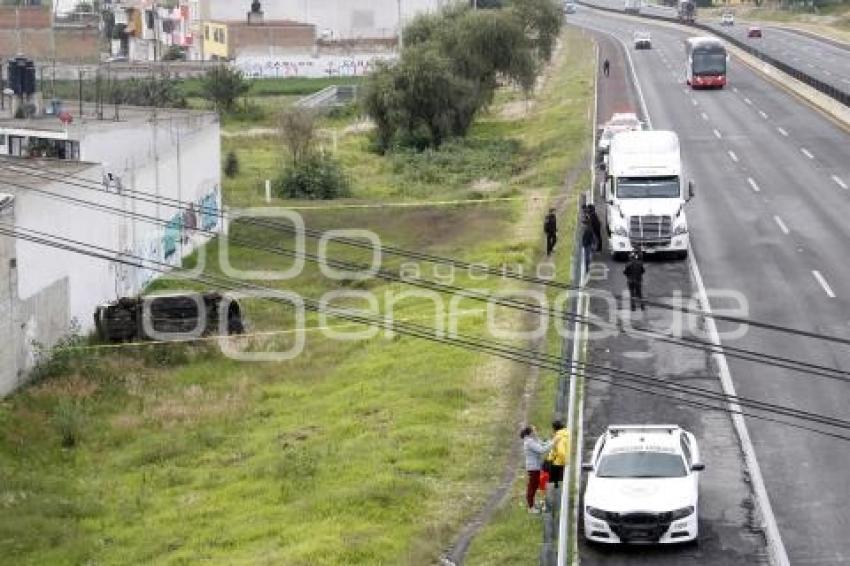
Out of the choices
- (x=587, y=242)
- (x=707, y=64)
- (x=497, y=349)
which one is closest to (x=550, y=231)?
(x=587, y=242)

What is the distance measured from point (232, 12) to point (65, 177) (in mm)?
107233

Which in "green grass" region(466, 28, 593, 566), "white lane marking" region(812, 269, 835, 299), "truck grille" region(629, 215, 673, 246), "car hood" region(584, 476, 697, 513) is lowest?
"green grass" region(466, 28, 593, 566)

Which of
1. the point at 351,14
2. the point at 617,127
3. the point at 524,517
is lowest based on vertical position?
the point at 524,517

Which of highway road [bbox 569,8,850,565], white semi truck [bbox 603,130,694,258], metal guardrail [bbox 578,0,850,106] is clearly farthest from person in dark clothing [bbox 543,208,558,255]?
metal guardrail [bbox 578,0,850,106]

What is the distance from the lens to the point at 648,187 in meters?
42.3

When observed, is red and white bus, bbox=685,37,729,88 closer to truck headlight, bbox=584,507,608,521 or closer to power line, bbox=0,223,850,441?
power line, bbox=0,223,850,441

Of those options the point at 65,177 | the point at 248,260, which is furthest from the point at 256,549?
the point at 248,260

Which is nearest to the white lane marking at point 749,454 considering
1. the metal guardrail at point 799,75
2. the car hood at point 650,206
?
the car hood at point 650,206

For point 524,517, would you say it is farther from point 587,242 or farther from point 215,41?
point 215,41

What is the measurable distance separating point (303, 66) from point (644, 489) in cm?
11033

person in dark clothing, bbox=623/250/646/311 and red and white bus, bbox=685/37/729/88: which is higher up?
red and white bus, bbox=685/37/729/88

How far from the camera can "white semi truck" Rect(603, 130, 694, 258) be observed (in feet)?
135

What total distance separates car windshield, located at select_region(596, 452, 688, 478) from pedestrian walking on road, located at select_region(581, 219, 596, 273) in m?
16.5

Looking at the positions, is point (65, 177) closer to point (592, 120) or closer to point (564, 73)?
point (592, 120)
